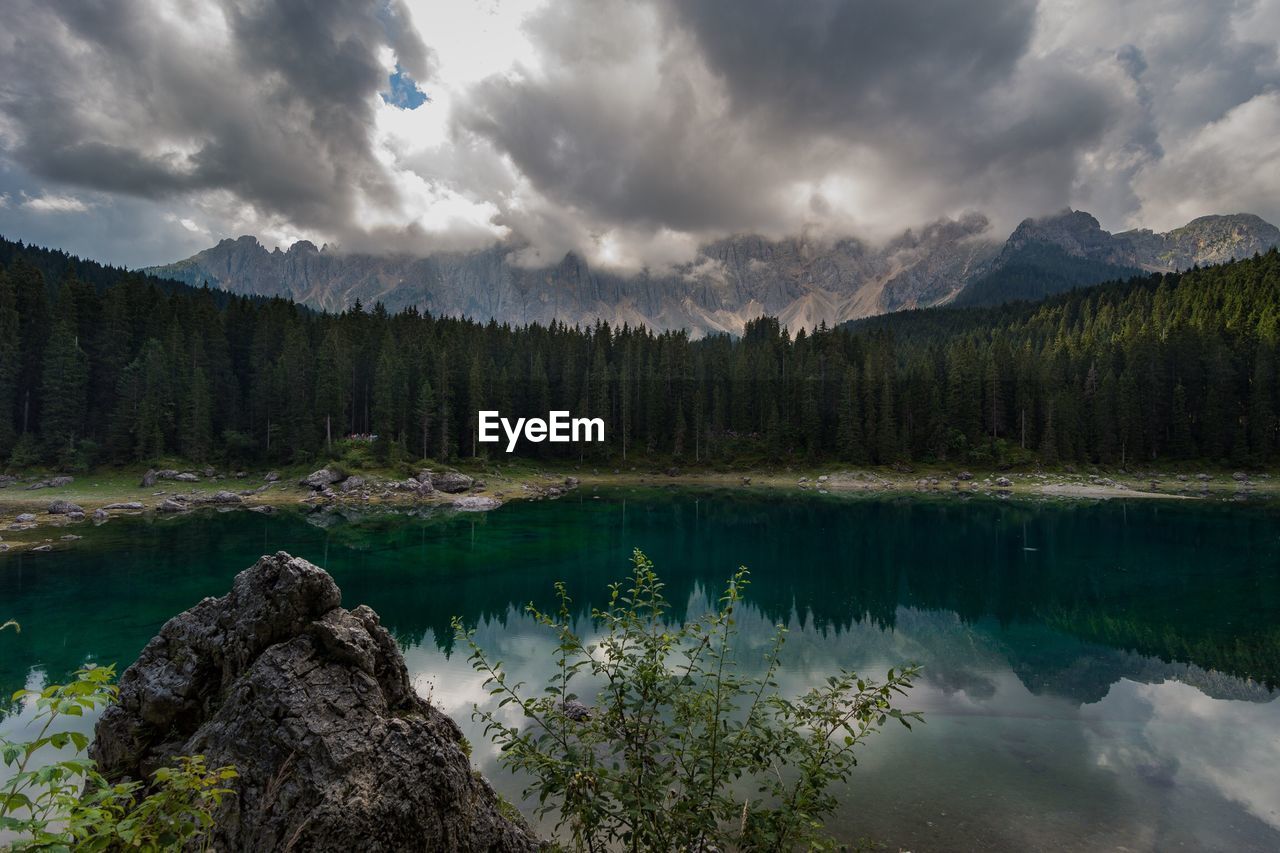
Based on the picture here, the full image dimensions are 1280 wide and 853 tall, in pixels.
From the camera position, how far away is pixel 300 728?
7.05m

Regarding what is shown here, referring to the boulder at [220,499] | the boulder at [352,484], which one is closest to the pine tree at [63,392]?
the boulder at [220,499]

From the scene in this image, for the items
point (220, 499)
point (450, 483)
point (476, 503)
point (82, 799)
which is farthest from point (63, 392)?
point (82, 799)

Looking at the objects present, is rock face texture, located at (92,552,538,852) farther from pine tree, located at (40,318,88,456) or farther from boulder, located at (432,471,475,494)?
pine tree, located at (40,318,88,456)

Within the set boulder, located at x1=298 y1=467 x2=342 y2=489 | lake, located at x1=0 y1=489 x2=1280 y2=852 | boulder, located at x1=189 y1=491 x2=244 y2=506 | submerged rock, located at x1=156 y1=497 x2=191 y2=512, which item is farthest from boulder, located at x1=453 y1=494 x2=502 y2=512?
submerged rock, located at x1=156 y1=497 x2=191 y2=512

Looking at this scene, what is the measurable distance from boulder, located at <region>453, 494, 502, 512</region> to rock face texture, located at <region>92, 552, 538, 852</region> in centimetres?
5728

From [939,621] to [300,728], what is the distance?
29.3 m

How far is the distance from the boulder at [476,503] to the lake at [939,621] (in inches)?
206

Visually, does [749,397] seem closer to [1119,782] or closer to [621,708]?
[1119,782]

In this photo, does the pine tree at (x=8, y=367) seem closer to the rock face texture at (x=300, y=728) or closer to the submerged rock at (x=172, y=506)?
the submerged rock at (x=172, y=506)

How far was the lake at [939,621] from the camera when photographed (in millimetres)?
13039

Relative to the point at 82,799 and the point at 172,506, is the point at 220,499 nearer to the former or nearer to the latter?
the point at 172,506

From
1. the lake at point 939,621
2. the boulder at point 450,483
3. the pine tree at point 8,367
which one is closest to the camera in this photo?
the lake at point 939,621

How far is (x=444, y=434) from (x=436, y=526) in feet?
117

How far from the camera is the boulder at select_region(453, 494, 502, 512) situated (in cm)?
6495
